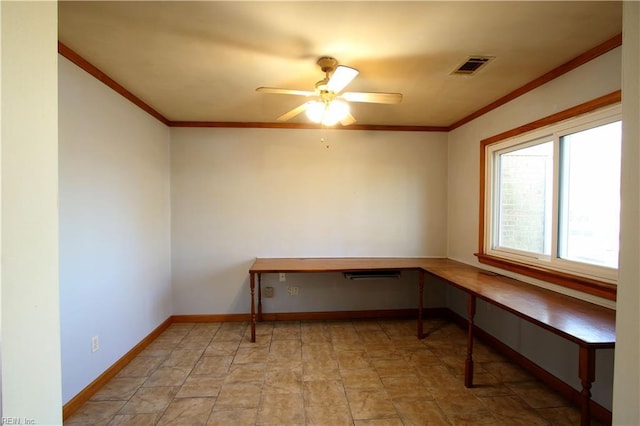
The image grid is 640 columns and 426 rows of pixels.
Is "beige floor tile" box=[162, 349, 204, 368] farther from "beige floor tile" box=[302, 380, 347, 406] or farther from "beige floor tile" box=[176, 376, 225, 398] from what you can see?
"beige floor tile" box=[302, 380, 347, 406]

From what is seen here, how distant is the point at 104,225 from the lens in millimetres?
2271

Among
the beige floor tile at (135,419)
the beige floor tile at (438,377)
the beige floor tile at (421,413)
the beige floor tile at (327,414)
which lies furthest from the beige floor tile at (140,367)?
the beige floor tile at (438,377)

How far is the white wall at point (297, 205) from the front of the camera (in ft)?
11.4

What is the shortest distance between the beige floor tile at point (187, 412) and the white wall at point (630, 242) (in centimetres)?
214

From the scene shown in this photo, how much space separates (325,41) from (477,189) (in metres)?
2.35

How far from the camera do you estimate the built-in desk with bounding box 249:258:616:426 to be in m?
1.41

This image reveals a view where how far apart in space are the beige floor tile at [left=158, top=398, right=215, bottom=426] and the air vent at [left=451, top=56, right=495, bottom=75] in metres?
3.07

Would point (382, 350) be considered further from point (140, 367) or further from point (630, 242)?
point (630, 242)

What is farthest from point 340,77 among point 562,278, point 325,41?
point 562,278

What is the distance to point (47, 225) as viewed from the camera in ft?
2.60

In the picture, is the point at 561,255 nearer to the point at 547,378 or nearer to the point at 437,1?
the point at 547,378

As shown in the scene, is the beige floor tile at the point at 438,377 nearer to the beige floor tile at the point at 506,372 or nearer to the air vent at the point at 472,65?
the beige floor tile at the point at 506,372

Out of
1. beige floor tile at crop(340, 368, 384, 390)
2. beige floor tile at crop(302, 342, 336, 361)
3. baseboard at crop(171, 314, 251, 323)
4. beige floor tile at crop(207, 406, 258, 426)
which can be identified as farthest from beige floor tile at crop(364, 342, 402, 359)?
baseboard at crop(171, 314, 251, 323)

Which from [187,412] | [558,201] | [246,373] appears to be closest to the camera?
[187,412]
